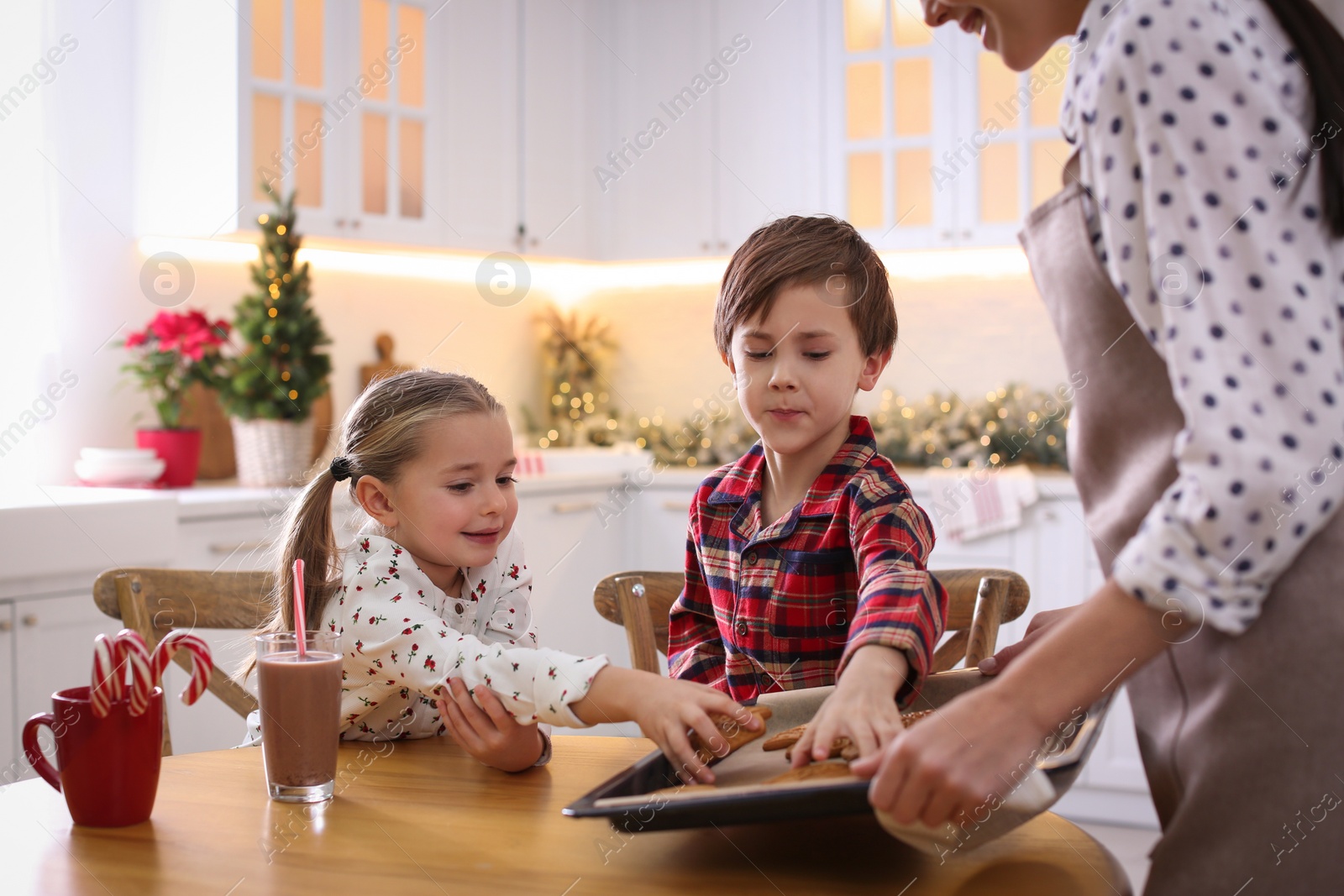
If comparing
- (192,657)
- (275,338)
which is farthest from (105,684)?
(275,338)

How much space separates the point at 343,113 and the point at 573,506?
1289 mm

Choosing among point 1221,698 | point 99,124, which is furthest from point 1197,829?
point 99,124

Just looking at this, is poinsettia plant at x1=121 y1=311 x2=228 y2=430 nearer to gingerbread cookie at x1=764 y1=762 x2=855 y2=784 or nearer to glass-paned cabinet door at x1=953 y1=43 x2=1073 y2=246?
glass-paned cabinet door at x1=953 y1=43 x2=1073 y2=246

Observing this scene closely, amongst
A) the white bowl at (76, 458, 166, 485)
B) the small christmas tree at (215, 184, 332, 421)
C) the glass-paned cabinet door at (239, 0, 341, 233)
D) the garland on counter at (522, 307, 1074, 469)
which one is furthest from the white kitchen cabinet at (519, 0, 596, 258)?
the white bowl at (76, 458, 166, 485)

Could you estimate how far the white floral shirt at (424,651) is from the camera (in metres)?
0.97

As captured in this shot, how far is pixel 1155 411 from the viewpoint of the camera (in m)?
0.70

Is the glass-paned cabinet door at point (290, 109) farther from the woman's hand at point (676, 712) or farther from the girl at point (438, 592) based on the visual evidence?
the woman's hand at point (676, 712)

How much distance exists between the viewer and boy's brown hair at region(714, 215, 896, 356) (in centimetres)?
122

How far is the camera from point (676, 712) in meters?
0.86

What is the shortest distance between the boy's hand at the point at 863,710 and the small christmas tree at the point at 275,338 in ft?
7.66

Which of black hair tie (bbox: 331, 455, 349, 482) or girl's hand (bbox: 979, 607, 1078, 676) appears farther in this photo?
black hair tie (bbox: 331, 455, 349, 482)

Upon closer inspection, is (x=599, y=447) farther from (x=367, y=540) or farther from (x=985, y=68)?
(x=367, y=540)

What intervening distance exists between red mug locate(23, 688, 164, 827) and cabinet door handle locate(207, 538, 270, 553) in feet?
5.87

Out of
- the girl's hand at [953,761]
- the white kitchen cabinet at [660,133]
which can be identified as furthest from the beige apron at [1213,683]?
the white kitchen cabinet at [660,133]
